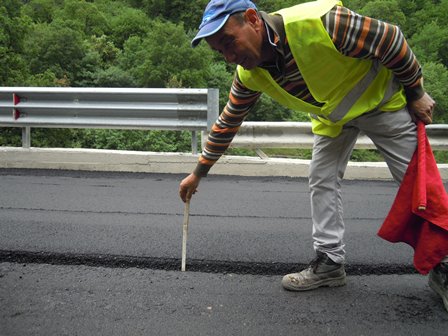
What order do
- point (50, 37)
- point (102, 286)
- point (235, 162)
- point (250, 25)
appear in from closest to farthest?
point (250, 25) < point (102, 286) < point (235, 162) < point (50, 37)

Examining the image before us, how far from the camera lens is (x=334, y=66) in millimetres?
2100

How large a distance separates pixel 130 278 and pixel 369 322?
4.41 feet

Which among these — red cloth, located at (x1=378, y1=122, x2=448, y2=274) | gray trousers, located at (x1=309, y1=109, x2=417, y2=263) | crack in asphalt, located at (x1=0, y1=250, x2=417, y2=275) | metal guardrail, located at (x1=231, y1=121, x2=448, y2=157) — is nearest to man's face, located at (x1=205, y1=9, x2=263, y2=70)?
gray trousers, located at (x1=309, y1=109, x2=417, y2=263)

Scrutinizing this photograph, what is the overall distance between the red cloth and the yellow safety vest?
11.2 inches

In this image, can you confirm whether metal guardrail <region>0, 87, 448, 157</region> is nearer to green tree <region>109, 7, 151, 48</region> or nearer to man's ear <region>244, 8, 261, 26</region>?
man's ear <region>244, 8, 261, 26</region>

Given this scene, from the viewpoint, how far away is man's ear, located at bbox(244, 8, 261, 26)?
1.94 metres

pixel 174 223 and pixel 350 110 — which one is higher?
pixel 350 110

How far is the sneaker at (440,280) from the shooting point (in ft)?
7.74

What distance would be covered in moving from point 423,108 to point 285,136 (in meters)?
3.44

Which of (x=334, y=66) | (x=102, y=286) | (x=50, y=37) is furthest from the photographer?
(x=50, y=37)

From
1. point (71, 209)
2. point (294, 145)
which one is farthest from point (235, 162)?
point (71, 209)

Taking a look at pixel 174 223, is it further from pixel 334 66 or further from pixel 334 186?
pixel 334 66

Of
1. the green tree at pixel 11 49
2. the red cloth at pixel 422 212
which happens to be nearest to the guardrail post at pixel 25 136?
the green tree at pixel 11 49

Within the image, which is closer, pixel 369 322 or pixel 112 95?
pixel 369 322
